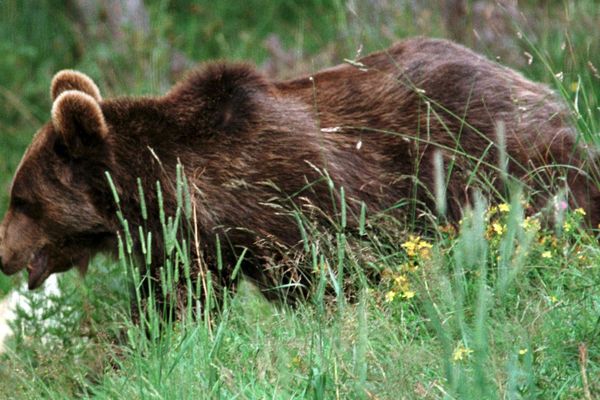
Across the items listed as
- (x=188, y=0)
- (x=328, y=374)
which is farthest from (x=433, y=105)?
(x=188, y=0)

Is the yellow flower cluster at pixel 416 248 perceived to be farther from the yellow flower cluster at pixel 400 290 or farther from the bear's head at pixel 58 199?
the bear's head at pixel 58 199

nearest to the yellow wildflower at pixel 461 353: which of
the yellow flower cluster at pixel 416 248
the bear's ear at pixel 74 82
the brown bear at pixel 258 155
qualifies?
the yellow flower cluster at pixel 416 248

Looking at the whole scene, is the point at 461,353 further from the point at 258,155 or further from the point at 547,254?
the point at 258,155

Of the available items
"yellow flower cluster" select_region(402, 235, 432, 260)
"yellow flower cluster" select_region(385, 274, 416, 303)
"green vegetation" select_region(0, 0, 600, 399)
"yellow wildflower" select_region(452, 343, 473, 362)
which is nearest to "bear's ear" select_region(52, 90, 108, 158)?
"green vegetation" select_region(0, 0, 600, 399)

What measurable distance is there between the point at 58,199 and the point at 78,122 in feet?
1.31

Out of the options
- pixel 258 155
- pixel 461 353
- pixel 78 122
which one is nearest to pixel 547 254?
pixel 461 353

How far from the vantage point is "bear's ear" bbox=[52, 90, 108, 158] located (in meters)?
5.45

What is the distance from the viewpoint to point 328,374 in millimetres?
3650

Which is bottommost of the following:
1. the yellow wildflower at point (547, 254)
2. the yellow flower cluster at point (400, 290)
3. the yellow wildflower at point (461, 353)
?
the yellow flower cluster at point (400, 290)

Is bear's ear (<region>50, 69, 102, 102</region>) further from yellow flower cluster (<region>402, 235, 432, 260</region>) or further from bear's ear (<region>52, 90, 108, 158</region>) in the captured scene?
A: yellow flower cluster (<region>402, 235, 432, 260</region>)

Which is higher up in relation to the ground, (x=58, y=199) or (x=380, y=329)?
(x=58, y=199)

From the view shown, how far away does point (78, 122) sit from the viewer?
550 centimetres

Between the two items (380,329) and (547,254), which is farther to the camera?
(547,254)

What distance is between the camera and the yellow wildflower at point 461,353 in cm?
347
